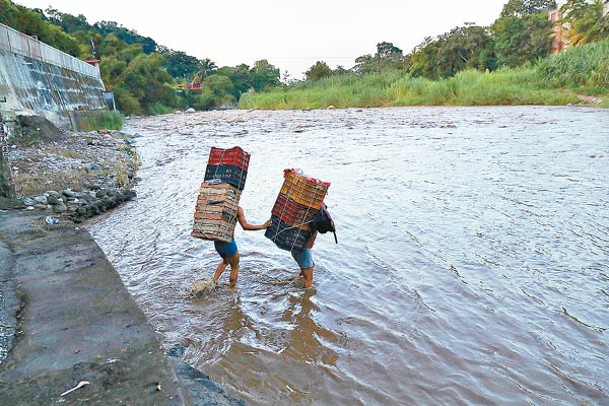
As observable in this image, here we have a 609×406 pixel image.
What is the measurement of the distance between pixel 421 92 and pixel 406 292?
31.8 meters

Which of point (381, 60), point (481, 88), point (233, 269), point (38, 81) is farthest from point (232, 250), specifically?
point (381, 60)

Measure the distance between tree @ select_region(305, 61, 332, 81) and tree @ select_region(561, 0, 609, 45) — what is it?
26.4m

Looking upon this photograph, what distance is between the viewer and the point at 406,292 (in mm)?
4535

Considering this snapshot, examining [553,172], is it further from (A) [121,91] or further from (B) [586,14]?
(A) [121,91]

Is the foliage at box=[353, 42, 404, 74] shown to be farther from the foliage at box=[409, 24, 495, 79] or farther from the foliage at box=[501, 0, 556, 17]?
the foliage at box=[501, 0, 556, 17]

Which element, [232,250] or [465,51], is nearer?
[232,250]

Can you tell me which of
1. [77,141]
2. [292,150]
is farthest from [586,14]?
[77,141]

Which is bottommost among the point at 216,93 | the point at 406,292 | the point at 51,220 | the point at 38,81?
the point at 216,93

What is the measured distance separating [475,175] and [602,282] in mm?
5372

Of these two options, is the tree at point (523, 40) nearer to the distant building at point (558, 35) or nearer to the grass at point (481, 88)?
the distant building at point (558, 35)

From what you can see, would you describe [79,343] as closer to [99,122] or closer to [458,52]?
[99,122]

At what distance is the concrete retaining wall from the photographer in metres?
12.9

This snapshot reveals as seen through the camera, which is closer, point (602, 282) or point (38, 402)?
point (38, 402)

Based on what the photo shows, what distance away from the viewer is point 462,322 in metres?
3.91
